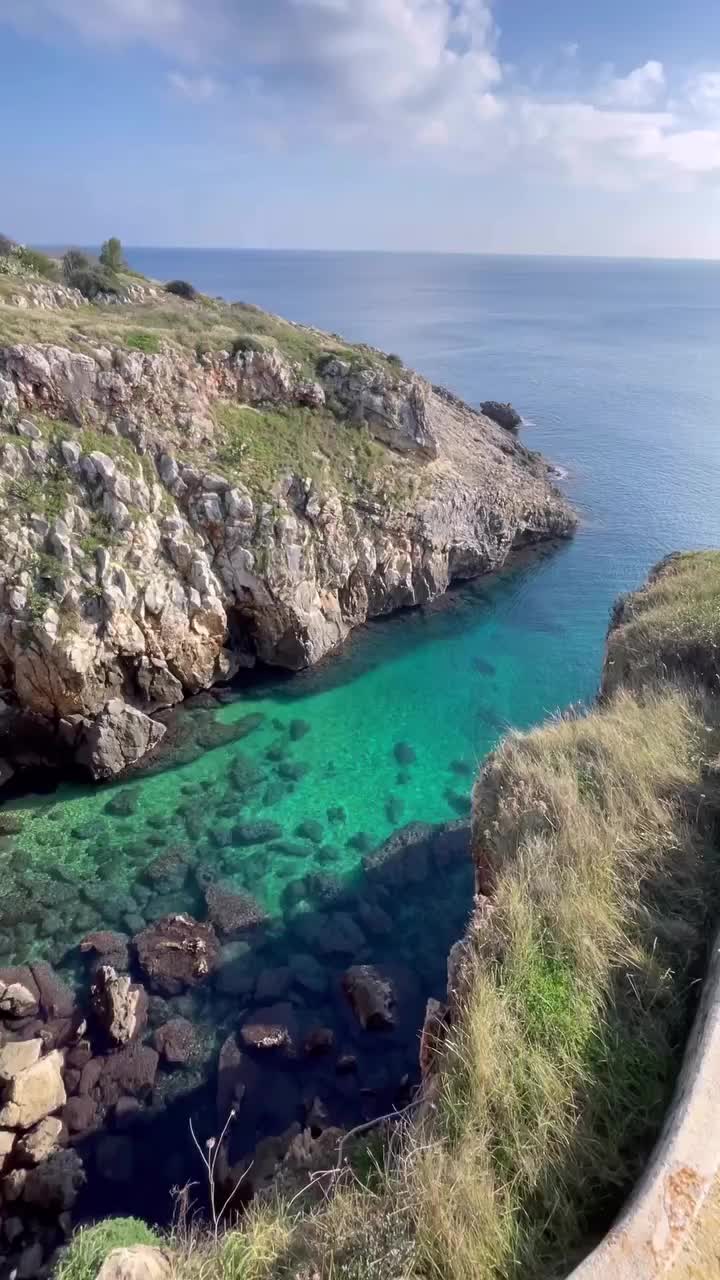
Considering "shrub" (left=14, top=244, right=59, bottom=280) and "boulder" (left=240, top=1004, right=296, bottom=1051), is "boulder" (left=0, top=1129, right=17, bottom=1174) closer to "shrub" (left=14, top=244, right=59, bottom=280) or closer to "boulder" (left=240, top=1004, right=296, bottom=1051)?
"boulder" (left=240, top=1004, right=296, bottom=1051)

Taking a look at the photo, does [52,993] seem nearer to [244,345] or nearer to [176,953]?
[176,953]

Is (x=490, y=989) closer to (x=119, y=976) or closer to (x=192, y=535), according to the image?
(x=119, y=976)

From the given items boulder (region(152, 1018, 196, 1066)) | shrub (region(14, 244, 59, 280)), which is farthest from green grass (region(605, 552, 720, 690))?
shrub (region(14, 244, 59, 280))

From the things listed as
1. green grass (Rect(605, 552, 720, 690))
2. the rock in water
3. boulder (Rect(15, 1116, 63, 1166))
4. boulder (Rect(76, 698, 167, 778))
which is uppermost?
the rock in water

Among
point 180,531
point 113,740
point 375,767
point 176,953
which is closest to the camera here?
point 176,953

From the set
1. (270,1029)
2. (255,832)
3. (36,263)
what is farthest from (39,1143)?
(36,263)

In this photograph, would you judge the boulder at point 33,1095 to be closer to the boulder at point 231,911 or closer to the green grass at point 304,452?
the boulder at point 231,911
